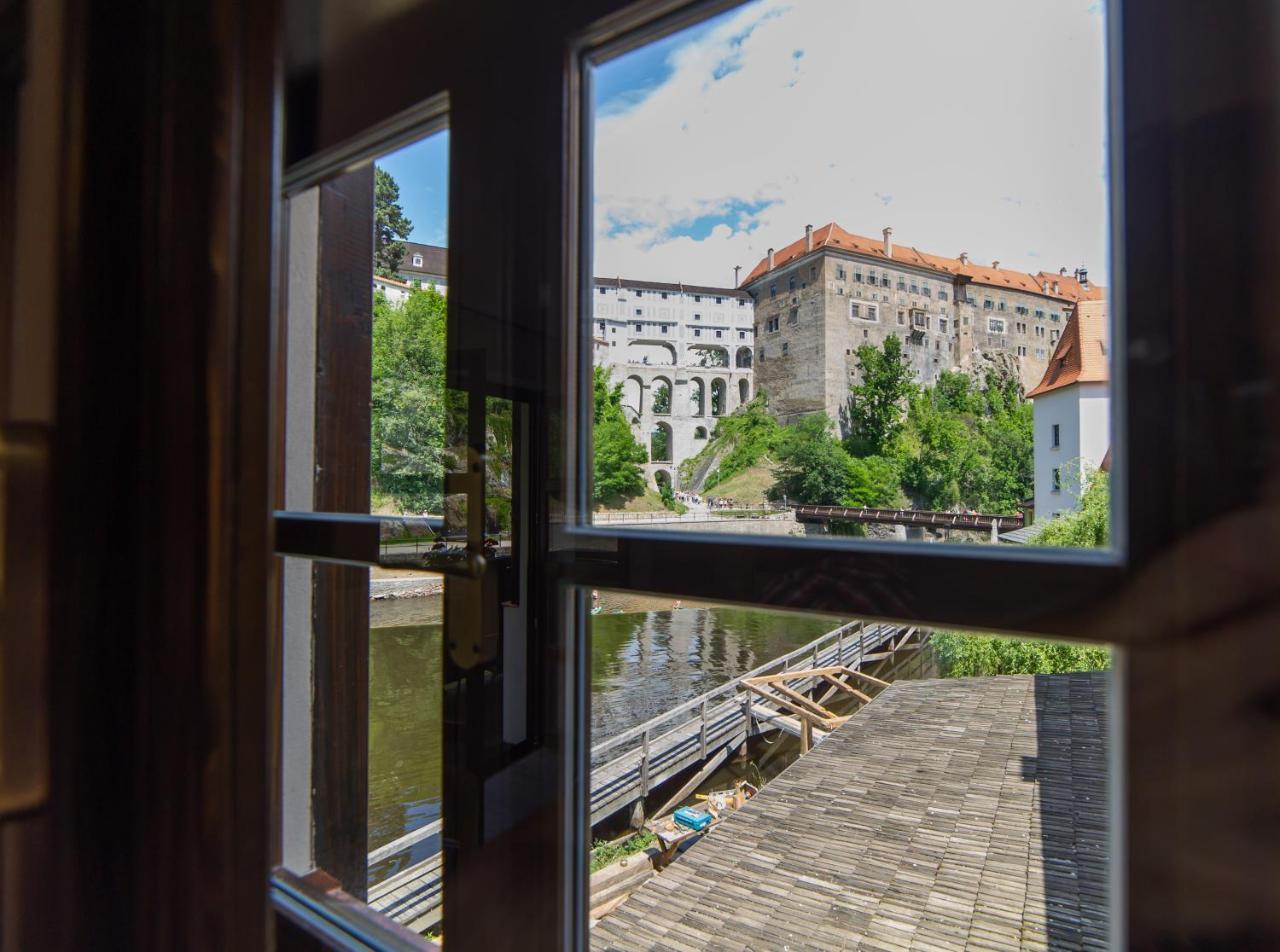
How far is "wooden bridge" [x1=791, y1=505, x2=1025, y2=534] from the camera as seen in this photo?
36 cm

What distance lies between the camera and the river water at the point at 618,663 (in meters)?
0.45

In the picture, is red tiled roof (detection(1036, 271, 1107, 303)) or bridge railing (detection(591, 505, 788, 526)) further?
bridge railing (detection(591, 505, 788, 526))

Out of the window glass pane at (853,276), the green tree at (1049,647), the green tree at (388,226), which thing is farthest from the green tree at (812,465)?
the green tree at (388,226)

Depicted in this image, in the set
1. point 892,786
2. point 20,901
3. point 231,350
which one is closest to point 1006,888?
point 892,786

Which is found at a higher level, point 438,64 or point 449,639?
point 438,64

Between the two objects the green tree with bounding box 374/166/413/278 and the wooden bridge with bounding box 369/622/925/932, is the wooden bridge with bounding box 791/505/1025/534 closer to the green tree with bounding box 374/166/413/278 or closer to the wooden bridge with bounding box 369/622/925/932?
the wooden bridge with bounding box 369/622/925/932

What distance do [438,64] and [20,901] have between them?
0.85 m

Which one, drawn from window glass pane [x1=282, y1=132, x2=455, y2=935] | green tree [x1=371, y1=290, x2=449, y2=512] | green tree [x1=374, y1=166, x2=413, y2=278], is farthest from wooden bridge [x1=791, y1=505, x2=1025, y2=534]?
green tree [x1=374, y1=166, x2=413, y2=278]

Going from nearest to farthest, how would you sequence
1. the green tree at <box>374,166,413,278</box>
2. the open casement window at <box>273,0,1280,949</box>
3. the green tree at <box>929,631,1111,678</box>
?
the open casement window at <box>273,0,1280,949</box> → the green tree at <box>929,631,1111,678</box> → the green tree at <box>374,166,413,278</box>

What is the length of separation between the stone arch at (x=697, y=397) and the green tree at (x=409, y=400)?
0.23 metres

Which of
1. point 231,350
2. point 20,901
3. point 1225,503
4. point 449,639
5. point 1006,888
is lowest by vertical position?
point 20,901

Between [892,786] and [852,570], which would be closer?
[852,570]

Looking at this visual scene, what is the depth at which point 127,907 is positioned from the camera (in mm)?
615

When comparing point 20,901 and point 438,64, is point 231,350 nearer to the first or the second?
point 438,64
